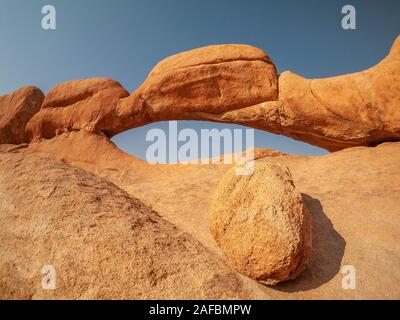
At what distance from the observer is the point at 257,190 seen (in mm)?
4062

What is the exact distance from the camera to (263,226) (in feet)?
12.1

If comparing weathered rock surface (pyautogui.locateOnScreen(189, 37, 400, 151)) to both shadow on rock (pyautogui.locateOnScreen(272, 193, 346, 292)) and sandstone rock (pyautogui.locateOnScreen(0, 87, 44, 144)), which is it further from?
sandstone rock (pyautogui.locateOnScreen(0, 87, 44, 144))

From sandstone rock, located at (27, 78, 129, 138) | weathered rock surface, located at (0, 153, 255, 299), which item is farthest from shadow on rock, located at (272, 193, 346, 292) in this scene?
sandstone rock, located at (27, 78, 129, 138)

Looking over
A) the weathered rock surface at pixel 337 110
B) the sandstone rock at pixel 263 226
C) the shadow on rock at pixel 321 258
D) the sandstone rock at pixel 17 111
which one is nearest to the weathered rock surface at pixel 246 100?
the weathered rock surface at pixel 337 110

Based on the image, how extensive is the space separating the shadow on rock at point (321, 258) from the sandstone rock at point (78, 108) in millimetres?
8651

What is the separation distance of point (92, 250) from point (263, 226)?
6.61ft

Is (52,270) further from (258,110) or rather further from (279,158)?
(258,110)

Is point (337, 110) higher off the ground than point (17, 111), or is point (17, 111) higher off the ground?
point (337, 110)

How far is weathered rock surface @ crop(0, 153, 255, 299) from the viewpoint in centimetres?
318

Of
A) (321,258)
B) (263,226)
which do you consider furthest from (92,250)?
(321,258)

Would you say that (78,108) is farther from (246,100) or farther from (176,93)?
(246,100)

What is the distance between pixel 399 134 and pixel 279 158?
320 centimetres

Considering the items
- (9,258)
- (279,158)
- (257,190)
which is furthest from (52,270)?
(279,158)
